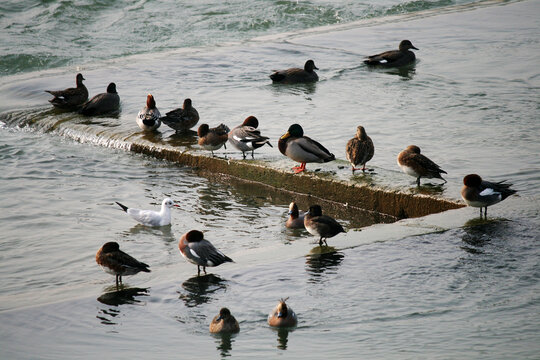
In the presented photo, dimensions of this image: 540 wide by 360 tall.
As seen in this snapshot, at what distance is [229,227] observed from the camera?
10.4 metres

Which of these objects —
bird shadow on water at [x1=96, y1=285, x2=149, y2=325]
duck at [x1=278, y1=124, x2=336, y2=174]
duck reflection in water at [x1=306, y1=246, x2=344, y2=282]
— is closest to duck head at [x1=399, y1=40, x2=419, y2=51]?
duck at [x1=278, y1=124, x2=336, y2=174]

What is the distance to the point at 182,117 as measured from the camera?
13961 millimetres

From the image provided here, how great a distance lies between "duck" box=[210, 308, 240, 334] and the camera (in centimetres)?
682

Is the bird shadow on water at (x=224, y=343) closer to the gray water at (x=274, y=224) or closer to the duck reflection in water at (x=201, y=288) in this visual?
the gray water at (x=274, y=224)

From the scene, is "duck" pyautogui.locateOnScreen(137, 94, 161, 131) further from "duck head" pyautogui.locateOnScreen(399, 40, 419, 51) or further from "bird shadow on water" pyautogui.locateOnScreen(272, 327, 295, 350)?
"bird shadow on water" pyautogui.locateOnScreen(272, 327, 295, 350)

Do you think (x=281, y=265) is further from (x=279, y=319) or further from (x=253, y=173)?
(x=253, y=173)

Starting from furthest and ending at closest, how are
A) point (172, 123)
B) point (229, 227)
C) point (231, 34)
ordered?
point (231, 34)
point (172, 123)
point (229, 227)

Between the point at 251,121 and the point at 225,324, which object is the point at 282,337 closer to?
the point at 225,324

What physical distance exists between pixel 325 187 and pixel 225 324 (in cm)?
466

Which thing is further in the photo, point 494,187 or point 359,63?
point 359,63

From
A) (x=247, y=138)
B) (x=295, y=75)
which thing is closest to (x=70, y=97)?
(x=295, y=75)

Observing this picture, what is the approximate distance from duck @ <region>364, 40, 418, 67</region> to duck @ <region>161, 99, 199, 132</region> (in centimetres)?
604

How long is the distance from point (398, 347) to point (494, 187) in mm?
3291

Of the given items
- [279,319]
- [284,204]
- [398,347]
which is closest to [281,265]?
[279,319]
